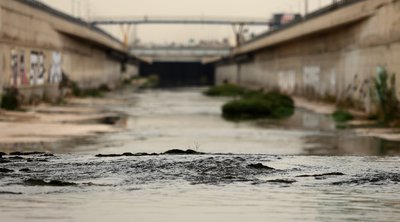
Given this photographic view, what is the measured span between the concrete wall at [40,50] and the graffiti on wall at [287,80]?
708 inches

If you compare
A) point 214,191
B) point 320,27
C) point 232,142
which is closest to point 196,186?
point 214,191

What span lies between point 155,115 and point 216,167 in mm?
27220

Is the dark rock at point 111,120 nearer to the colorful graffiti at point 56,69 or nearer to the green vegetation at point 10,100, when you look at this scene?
the green vegetation at point 10,100

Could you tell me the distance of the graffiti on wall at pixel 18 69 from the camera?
4909 cm

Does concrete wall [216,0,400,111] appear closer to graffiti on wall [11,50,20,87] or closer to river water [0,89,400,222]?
river water [0,89,400,222]

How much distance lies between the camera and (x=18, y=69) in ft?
166

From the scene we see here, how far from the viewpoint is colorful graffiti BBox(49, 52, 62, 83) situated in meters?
63.9

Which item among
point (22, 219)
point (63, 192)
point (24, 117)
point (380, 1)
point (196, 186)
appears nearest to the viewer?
point (22, 219)

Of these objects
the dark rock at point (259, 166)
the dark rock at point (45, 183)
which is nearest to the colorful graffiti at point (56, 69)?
the dark rock at point (259, 166)

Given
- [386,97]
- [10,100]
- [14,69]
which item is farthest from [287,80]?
[386,97]

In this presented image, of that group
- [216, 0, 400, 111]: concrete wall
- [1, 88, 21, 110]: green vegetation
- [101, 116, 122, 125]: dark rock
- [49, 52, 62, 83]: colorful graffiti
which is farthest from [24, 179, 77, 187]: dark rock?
[49, 52, 62, 83]: colorful graffiti

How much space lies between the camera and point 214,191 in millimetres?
16219

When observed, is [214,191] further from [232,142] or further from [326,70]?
[326,70]

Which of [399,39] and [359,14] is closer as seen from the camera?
[399,39]
